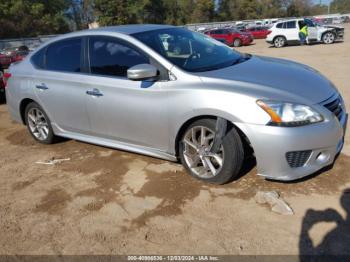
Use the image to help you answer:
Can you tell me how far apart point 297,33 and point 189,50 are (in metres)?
19.4

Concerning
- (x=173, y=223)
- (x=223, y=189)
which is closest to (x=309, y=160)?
(x=223, y=189)

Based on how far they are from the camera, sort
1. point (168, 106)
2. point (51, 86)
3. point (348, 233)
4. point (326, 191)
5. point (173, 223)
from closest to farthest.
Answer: point (348, 233) < point (173, 223) < point (326, 191) < point (168, 106) < point (51, 86)

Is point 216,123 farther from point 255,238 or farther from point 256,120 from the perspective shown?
point 255,238

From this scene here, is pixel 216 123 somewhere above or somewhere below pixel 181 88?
below

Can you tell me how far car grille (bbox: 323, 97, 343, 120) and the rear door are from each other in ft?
9.14

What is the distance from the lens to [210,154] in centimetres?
391

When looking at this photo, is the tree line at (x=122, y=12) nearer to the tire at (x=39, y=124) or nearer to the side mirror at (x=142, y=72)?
the tire at (x=39, y=124)

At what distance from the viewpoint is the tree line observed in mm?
48375

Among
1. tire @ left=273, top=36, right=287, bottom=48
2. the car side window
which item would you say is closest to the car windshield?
the car side window

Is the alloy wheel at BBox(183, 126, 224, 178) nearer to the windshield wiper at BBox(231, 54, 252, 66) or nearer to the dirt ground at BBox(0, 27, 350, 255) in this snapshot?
the dirt ground at BBox(0, 27, 350, 255)

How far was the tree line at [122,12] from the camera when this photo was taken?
1905 inches

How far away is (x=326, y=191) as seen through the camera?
146 inches

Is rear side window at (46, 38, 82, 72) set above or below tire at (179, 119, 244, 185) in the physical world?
above

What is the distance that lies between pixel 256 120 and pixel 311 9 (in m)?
88.0
